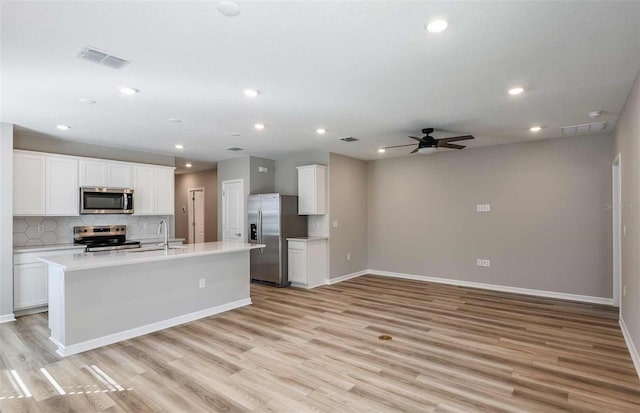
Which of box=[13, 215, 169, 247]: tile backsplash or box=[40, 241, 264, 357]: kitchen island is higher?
box=[13, 215, 169, 247]: tile backsplash

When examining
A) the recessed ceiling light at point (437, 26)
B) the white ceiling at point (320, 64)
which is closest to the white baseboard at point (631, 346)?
the white ceiling at point (320, 64)

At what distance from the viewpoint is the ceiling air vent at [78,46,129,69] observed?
251cm

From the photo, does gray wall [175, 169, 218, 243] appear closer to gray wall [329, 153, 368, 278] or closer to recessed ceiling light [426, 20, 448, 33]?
gray wall [329, 153, 368, 278]

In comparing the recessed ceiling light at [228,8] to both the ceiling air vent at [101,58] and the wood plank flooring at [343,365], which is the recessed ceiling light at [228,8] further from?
the wood plank flooring at [343,365]

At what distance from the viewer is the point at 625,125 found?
3754 millimetres

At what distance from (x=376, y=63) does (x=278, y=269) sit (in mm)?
4557

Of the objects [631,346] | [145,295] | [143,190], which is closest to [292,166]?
[143,190]

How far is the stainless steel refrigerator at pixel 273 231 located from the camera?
6410mm

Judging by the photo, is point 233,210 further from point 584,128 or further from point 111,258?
point 584,128

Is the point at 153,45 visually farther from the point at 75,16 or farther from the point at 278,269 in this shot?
the point at 278,269

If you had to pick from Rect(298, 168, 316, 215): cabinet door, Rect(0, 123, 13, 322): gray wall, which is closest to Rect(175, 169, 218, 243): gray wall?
Rect(298, 168, 316, 215): cabinet door

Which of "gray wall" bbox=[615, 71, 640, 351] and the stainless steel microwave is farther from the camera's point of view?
the stainless steel microwave

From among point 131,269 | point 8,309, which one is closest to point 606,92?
point 131,269

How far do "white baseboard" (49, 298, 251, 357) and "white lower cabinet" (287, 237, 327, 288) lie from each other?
141cm
